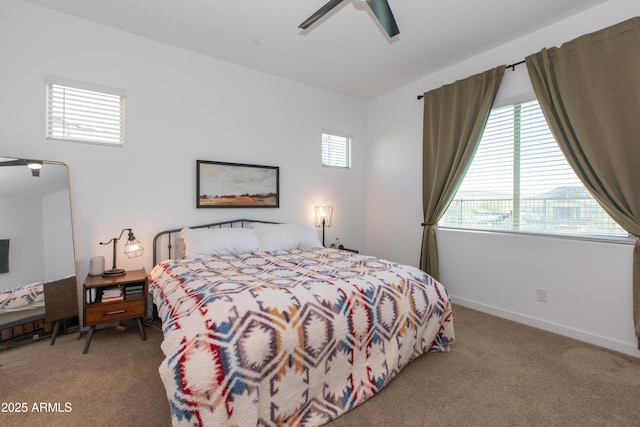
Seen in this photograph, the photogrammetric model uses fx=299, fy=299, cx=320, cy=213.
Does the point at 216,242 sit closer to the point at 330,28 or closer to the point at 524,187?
the point at 330,28

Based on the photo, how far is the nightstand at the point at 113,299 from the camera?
244 centimetres

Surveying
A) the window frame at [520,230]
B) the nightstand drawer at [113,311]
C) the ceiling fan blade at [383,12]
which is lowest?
the nightstand drawer at [113,311]

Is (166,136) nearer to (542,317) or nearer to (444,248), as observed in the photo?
(444,248)

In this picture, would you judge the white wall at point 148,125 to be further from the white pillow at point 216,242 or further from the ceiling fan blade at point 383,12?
the ceiling fan blade at point 383,12

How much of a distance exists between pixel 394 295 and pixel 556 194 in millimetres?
2081

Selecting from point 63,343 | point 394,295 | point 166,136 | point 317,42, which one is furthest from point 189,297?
point 317,42

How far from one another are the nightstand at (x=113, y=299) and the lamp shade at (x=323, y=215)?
230 cm

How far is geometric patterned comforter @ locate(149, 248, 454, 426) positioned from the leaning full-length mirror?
1.02m

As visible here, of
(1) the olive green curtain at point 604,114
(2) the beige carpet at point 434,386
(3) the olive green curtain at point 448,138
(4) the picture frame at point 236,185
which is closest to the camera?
(2) the beige carpet at point 434,386

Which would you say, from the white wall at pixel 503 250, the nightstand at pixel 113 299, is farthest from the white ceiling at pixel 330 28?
the nightstand at pixel 113 299

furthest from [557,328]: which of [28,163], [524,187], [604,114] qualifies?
[28,163]

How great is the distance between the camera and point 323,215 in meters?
4.33

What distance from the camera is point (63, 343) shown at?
256cm

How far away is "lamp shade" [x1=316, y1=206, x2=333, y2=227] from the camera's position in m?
4.33
